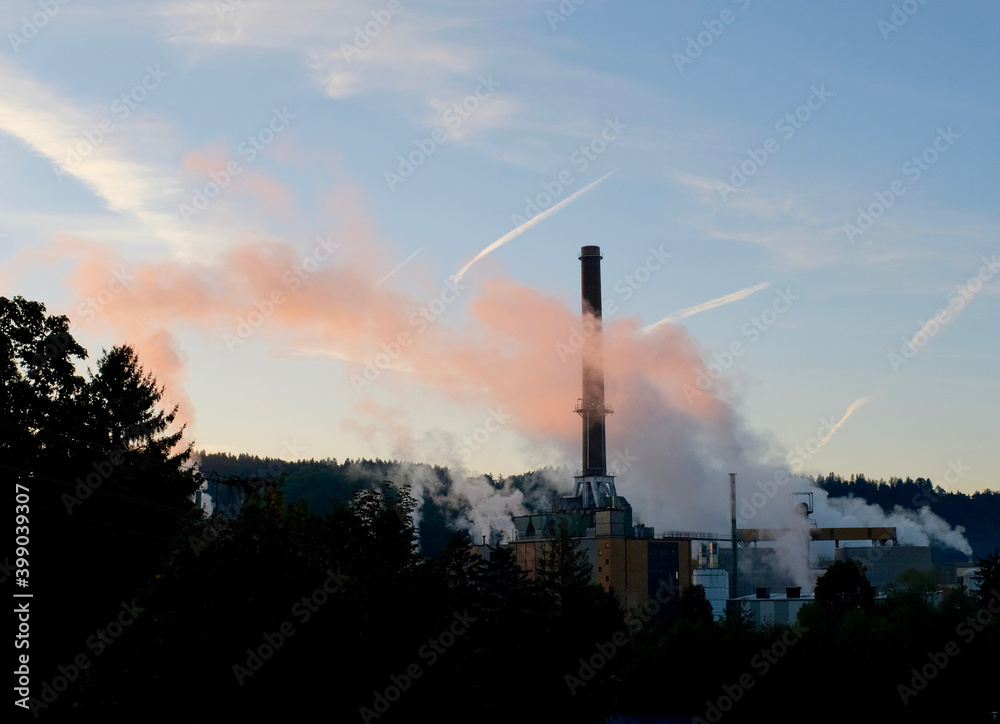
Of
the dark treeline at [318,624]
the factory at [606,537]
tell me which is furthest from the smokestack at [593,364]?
the dark treeline at [318,624]

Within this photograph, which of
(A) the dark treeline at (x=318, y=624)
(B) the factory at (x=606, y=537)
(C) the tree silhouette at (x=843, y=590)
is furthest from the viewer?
(B) the factory at (x=606, y=537)

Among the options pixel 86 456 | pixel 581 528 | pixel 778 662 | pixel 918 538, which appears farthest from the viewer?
pixel 918 538

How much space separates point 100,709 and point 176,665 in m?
2.90

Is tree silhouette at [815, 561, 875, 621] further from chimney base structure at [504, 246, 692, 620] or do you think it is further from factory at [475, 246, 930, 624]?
chimney base structure at [504, 246, 692, 620]

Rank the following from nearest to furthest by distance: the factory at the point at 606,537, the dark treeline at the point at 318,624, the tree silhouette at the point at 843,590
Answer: the dark treeline at the point at 318,624 < the tree silhouette at the point at 843,590 < the factory at the point at 606,537

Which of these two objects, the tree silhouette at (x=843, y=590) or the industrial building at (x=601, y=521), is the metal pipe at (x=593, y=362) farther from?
the tree silhouette at (x=843, y=590)

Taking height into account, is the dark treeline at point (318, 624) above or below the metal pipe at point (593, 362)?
below

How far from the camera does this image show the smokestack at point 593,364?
340 feet

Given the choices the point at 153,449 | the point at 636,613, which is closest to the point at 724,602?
the point at 636,613

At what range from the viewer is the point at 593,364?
10369cm

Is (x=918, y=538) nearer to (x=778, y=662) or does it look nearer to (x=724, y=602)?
(x=724, y=602)

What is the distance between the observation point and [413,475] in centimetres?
19800

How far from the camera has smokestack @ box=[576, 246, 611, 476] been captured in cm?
10369

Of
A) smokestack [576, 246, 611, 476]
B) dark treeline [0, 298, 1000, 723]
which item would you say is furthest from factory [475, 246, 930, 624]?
dark treeline [0, 298, 1000, 723]
